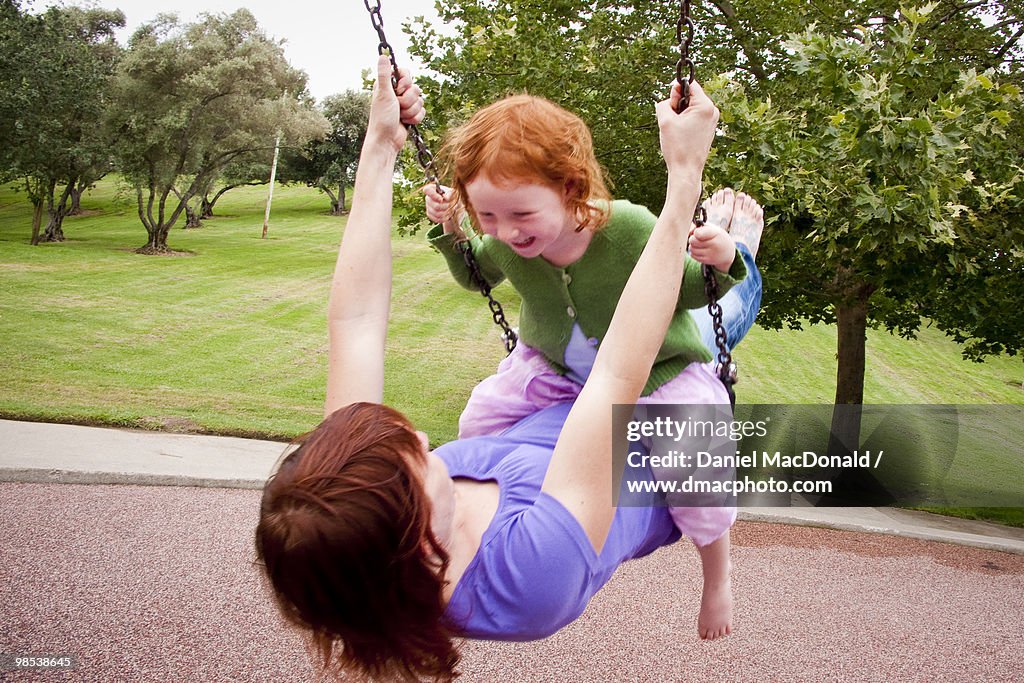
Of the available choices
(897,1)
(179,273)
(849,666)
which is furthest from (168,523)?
(179,273)

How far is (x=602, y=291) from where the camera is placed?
171 centimetres

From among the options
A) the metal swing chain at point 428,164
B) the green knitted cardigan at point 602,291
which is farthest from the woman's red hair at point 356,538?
the metal swing chain at point 428,164

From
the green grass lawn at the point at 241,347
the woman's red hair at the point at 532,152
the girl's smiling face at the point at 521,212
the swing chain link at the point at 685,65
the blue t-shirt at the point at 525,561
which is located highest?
the swing chain link at the point at 685,65

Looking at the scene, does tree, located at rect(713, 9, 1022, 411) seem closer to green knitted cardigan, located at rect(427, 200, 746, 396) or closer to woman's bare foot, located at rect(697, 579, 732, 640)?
woman's bare foot, located at rect(697, 579, 732, 640)

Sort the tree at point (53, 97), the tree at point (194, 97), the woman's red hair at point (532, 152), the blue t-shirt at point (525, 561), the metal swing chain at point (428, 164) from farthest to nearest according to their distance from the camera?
the tree at point (194, 97)
the tree at point (53, 97)
the metal swing chain at point (428, 164)
the woman's red hair at point (532, 152)
the blue t-shirt at point (525, 561)

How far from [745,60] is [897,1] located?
56.0 inches

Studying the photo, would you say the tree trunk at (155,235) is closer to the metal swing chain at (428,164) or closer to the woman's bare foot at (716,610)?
the metal swing chain at (428,164)

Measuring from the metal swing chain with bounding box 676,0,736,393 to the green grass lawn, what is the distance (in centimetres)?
673

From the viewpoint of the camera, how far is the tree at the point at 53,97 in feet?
56.1

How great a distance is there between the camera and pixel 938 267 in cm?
613

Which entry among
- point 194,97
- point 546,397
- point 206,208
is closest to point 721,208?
point 546,397

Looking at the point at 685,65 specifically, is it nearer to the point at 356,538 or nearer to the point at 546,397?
the point at 546,397

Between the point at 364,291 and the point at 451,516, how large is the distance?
46cm

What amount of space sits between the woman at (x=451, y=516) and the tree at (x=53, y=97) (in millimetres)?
18518
